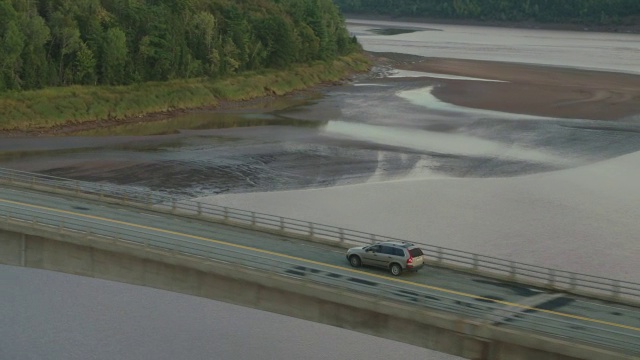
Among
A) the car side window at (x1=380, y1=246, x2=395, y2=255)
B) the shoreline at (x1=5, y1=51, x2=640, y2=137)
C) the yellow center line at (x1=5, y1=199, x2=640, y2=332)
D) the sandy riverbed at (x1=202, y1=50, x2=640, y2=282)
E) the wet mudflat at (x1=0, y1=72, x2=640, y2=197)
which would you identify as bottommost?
the shoreline at (x1=5, y1=51, x2=640, y2=137)

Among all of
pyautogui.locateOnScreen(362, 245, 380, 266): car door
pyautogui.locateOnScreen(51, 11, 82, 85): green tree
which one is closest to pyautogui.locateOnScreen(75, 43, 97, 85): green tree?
pyautogui.locateOnScreen(51, 11, 82, 85): green tree

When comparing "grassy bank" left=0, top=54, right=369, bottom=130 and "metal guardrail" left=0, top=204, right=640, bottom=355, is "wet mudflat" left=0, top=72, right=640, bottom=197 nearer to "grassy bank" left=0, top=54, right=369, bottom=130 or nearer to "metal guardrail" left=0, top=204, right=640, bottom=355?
"grassy bank" left=0, top=54, right=369, bottom=130

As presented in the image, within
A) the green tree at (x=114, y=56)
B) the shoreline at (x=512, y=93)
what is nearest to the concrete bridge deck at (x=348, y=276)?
the shoreline at (x=512, y=93)

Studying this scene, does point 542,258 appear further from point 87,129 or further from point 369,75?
point 369,75

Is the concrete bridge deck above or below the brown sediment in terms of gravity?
above

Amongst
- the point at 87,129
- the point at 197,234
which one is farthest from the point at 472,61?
the point at 197,234

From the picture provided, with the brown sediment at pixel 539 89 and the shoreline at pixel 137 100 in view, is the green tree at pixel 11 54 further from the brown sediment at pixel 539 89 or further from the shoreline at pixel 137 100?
the brown sediment at pixel 539 89
